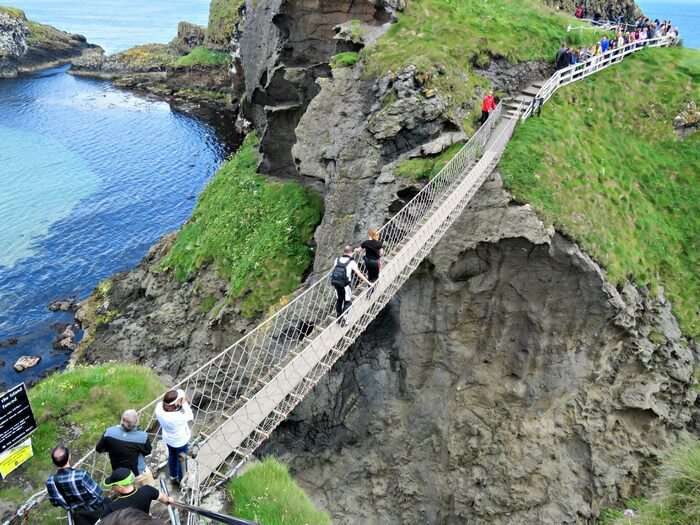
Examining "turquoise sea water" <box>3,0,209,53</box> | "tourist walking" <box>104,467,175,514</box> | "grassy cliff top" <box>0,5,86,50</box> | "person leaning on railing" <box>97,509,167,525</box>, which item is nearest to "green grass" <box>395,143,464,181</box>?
"tourist walking" <box>104,467,175,514</box>

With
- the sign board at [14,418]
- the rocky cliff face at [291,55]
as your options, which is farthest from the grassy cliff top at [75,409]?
the rocky cliff face at [291,55]

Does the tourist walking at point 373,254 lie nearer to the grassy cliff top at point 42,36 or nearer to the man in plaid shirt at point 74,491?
the man in plaid shirt at point 74,491

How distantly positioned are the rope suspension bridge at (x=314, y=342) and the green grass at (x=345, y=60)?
6672 mm

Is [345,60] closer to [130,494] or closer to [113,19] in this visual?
[130,494]

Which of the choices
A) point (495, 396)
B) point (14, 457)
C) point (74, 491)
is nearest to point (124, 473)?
point (74, 491)

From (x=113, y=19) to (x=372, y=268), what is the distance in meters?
176

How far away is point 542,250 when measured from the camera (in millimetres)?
18531

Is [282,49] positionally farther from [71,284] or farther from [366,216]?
[71,284]

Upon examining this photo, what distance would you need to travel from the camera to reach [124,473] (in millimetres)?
7738

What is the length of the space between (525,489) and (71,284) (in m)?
30.7

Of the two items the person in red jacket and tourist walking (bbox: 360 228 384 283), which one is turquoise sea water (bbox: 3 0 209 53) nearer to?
the person in red jacket

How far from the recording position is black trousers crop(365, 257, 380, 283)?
14.6 m

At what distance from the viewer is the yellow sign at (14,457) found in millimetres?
10117

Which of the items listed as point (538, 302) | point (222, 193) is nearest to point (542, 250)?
point (538, 302)
